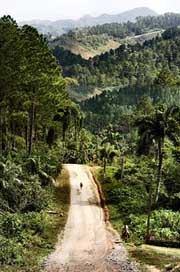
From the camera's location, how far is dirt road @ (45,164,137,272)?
25.8 metres

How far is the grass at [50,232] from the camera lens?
24.9 metres

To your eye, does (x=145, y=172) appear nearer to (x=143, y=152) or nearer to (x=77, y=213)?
(x=143, y=152)

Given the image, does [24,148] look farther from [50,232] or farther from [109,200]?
[50,232]

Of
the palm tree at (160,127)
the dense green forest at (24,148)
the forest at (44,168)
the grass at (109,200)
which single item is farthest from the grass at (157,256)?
the palm tree at (160,127)

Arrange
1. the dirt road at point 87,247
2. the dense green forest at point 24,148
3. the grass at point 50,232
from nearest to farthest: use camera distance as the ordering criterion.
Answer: the grass at point 50,232 < the dirt road at point 87,247 < the dense green forest at point 24,148

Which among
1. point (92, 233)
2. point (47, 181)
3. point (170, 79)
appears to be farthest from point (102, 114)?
point (92, 233)

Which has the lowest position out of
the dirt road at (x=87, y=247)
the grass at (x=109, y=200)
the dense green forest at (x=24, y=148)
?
the grass at (x=109, y=200)

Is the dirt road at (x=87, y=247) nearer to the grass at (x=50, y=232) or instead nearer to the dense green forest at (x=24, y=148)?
the grass at (x=50, y=232)

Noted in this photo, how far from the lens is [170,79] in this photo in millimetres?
148625

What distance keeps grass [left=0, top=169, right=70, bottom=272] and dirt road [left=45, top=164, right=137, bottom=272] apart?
0.43 meters

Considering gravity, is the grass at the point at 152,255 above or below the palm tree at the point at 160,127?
below

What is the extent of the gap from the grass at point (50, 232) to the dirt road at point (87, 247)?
0.43m

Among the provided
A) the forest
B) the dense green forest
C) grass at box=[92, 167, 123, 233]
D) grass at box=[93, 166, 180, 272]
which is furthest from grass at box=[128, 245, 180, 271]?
the dense green forest

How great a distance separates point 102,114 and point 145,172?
106110 millimetres
